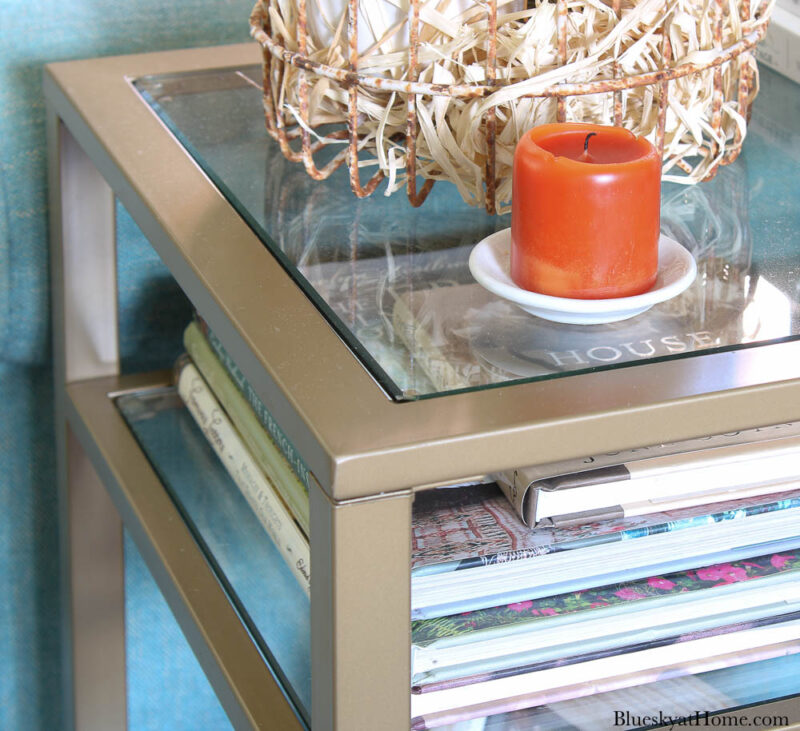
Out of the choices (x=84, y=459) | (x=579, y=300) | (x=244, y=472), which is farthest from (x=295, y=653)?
(x=84, y=459)

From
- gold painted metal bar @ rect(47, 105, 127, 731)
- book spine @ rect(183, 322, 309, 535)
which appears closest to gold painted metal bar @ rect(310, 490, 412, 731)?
book spine @ rect(183, 322, 309, 535)

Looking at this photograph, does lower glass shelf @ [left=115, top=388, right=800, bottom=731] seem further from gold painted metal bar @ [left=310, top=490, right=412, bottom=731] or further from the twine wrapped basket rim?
the twine wrapped basket rim

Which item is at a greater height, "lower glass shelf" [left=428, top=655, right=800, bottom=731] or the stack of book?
the stack of book

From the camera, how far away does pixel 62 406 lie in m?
0.87

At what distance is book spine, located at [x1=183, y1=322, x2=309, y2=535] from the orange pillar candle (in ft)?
0.58

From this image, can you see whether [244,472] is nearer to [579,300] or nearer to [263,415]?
[263,415]

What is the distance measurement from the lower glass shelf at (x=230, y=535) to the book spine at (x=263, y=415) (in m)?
0.07

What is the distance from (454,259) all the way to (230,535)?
25 cm

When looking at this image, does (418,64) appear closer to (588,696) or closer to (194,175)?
(194,175)

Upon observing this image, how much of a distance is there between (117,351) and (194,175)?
0.29 metres

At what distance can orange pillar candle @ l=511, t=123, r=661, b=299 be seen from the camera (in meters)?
0.45

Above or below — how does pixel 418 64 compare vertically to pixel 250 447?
above

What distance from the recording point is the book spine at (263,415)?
1.91 ft

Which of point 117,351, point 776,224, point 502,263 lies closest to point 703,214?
point 776,224
